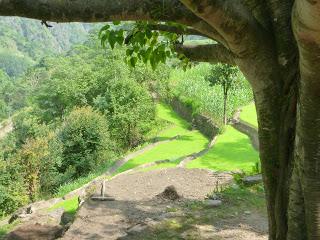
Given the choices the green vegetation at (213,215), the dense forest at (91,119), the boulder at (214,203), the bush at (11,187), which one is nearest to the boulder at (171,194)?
the green vegetation at (213,215)

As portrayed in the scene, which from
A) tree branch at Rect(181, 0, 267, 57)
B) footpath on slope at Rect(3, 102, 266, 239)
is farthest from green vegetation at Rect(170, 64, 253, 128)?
tree branch at Rect(181, 0, 267, 57)

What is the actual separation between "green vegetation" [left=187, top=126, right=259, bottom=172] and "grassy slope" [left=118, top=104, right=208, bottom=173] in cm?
183

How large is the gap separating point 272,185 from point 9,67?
7336 inches

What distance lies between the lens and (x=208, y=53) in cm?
480

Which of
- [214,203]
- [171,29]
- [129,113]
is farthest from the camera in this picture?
[129,113]

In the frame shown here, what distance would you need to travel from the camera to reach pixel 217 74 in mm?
25188

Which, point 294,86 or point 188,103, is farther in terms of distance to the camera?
point 188,103

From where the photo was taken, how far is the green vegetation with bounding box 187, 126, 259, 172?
54.6 feet

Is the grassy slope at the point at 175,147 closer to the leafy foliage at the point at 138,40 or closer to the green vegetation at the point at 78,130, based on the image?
the green vegetation at the point at 78,130

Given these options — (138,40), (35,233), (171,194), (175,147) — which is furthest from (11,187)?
(138,40)

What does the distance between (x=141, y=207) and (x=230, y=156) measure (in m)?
7.87

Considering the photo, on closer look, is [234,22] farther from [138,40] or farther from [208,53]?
[208,53]

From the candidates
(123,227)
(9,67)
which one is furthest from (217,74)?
(9,67)

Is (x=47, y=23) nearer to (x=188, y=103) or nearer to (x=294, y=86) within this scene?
(x=294, y=86)
